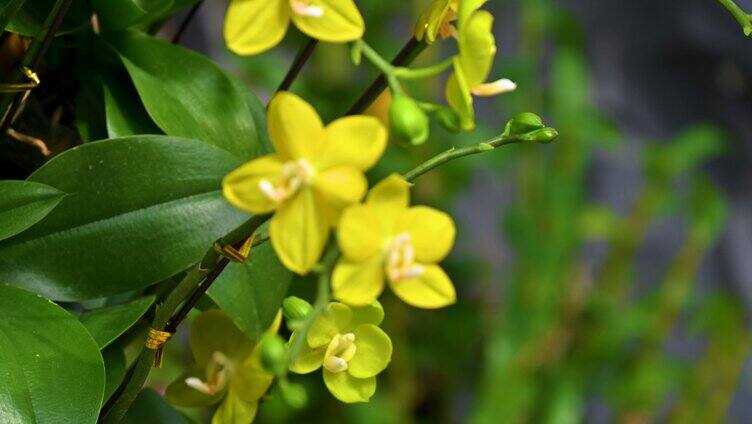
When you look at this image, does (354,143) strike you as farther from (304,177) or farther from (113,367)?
(113,367)

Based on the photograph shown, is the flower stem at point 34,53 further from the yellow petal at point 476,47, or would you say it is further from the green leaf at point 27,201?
the yellow petal at point 476,47

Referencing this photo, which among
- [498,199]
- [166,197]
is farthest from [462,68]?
[498,199]

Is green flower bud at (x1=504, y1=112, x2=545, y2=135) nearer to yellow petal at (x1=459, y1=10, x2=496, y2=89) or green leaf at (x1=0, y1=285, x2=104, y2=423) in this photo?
yellow petal at (x1=459, y1=10, x2=496, y2=89)

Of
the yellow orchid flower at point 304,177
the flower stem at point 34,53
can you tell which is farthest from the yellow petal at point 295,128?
the flower stem at point 34,53

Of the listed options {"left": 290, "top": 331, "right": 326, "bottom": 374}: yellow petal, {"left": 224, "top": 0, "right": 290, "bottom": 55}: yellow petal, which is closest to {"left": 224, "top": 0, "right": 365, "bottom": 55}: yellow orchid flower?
{"left": 224, "top": 0, "right": 290, "bottom": 55}: yellow petal

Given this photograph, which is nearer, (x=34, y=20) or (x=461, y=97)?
(x=461, y=97)

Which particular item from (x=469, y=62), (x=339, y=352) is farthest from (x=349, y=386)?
(x=469, y=62)
